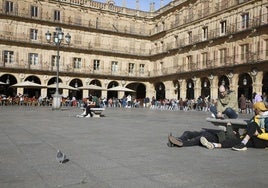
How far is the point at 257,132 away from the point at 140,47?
39707mm

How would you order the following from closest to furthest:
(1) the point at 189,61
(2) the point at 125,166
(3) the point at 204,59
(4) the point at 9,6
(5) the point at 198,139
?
(2) the point at 125,166 → (5) the point at 198,139 → (3) the point at 204,59 → (4) the point at 9,6 → (1) the point at 189,61

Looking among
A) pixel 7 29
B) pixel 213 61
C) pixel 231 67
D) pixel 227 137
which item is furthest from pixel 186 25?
pixel 227 137

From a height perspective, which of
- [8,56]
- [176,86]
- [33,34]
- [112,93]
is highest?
[33,34]

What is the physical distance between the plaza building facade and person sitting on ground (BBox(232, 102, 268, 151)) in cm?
2182

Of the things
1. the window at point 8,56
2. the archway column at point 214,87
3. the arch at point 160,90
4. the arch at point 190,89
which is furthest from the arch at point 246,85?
the window at point 8,56

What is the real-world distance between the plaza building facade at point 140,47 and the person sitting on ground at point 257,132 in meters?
21.8

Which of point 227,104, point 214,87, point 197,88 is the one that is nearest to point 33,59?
point 197,88

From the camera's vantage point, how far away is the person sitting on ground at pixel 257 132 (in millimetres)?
6133

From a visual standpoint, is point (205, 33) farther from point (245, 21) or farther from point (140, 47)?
point (140, 47)

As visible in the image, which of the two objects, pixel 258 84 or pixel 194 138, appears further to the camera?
pixel 258 84

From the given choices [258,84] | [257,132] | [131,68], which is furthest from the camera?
[131,68]

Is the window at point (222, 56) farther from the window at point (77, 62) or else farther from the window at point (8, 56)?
the window at point (8, 56)

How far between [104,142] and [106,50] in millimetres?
35982

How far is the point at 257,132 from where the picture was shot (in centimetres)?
625
